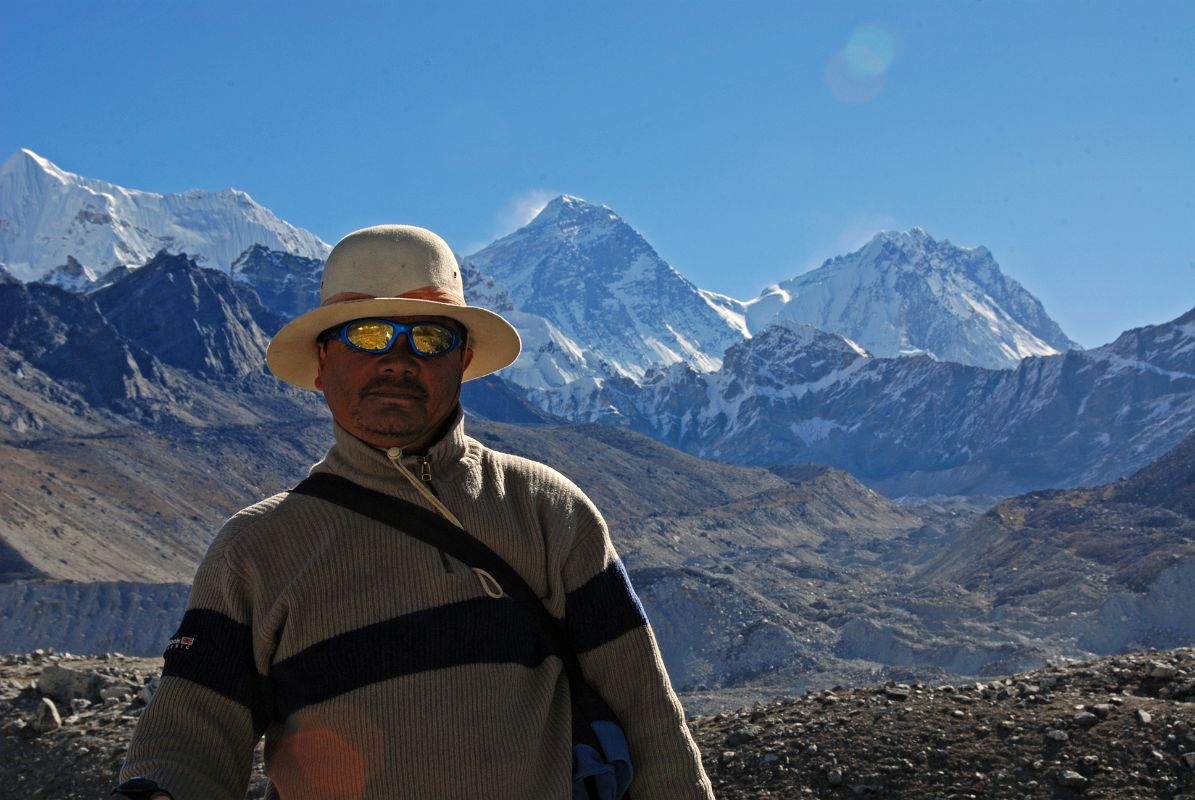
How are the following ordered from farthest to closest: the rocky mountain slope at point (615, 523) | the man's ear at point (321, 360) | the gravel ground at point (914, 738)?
the rocky mountain slope at point (615, 523) < the gravel ground at point (914, 738) < the man's ear at point (321, 360)

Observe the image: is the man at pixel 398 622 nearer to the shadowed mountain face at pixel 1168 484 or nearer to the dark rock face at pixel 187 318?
the shadowed mountain face at pixel 1168 484

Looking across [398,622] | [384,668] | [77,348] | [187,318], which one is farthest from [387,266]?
[187,318]

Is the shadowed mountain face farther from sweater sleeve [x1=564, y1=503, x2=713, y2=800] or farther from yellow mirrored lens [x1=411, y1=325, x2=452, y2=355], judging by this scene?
yellow mirrored lens [x1=411, y1=325, x2=452, y2=355]

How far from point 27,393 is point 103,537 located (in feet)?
169

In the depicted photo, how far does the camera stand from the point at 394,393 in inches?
126

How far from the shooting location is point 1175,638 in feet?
165

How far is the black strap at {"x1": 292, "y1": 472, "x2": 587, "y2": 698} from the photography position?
3068 mm

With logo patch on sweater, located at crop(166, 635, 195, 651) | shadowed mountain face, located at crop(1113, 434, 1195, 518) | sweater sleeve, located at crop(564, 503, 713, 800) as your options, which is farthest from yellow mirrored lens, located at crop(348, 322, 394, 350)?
shadowed mountain face, located at crop(1113, 434, 1195, 518)

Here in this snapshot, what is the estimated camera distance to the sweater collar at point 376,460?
10.3 ft

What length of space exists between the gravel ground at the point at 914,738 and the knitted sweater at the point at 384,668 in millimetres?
5943

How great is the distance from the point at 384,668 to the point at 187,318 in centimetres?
17897

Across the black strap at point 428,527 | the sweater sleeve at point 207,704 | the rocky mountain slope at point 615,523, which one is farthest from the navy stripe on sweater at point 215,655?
the rocky mountain slope at point 615,523

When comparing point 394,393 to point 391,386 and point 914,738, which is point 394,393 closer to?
point 391,386

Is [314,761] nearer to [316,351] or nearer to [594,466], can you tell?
[316,351]
